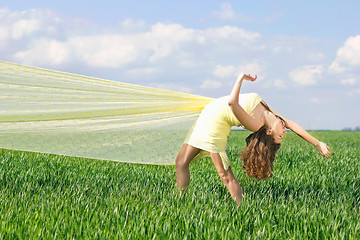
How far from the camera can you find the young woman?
4137mm

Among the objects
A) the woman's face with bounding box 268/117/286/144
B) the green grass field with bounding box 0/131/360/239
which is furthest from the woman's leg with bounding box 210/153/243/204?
the woman's face with bounding box 268/117/286/144

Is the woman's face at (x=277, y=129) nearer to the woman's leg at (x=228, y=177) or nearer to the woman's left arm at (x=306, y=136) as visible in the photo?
the woman's left arm at (x=306, y=136)

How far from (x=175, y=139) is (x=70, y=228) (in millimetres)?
1913

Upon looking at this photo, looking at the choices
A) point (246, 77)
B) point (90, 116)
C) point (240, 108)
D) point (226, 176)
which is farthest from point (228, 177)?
point (90, 116)

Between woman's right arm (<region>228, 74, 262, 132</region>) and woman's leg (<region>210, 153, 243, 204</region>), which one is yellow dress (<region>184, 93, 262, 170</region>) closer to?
woman's leg (<region>210, 153, 243, 204</region>)

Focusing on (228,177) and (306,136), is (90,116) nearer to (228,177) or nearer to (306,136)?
(228,177)

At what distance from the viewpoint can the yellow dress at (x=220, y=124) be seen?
4121mm

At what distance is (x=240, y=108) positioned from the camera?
381cm

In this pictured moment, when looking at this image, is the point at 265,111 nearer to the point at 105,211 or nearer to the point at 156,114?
the point at 156,114

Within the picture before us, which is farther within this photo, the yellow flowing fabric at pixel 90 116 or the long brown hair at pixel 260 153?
the yellow flowing fabric at pixel 90 116

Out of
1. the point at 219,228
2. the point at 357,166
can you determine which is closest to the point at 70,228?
the point at 219,228

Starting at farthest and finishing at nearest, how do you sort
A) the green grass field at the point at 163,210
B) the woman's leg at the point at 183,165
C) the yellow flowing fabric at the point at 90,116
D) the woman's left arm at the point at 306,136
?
1. the yellow flowing fabric at the point at 90,116
2. the woman's leg at the point at 183,165
3. the woman's left arm at the point at 306,136
4. the green grass field at the point at 163,210

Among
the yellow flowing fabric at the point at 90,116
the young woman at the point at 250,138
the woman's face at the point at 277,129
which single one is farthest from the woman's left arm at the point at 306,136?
the yellow flowing fabric at the point at 90,116

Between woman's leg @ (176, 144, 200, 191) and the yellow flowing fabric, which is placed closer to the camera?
woman's leg @ (176, 144, 200, 191)
